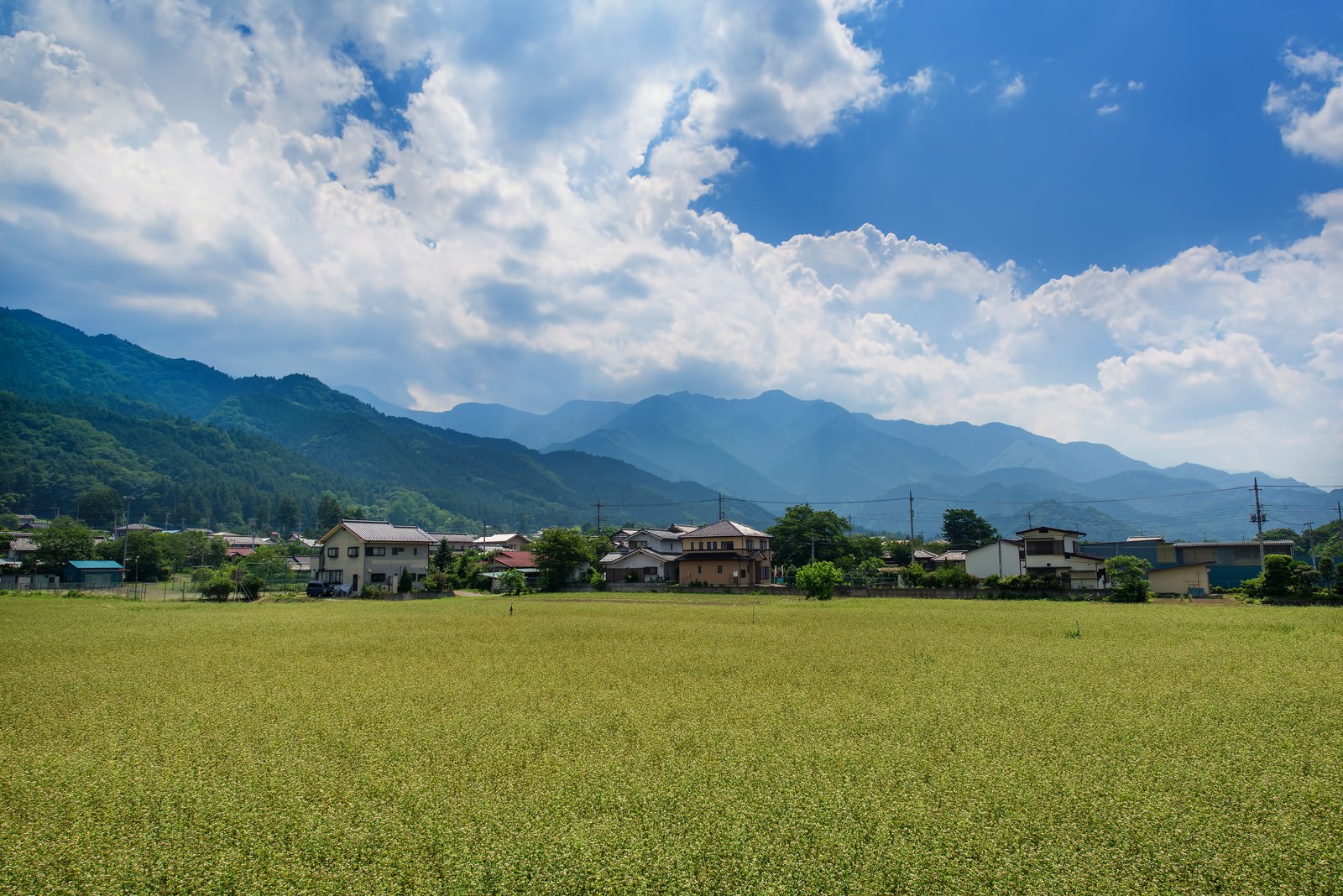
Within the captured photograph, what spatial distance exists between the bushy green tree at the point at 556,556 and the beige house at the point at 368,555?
9.45m

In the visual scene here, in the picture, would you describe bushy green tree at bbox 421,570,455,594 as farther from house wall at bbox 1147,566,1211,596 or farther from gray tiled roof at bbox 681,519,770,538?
house wall at bbox 1147,566,1211,596

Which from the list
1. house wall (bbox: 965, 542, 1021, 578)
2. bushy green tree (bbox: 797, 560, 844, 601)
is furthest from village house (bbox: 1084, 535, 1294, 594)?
bushy green tree (bbox: 797, 560, 844, 601)

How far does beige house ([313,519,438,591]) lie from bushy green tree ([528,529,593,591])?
9453 mm

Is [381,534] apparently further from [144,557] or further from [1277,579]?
[1277,579]

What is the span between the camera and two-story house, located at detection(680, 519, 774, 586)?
4969 centimetres

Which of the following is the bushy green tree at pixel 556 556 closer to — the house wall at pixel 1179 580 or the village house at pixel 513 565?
the village house at pixel 513 565

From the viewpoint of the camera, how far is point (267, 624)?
23.9 metres

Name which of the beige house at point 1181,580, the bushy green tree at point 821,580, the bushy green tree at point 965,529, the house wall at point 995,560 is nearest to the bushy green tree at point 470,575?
the bushy green tree at point 821,580

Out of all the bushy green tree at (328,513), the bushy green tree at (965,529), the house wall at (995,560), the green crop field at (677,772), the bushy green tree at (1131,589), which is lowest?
the green crop field at (677,772)

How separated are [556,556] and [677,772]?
40.4 metres

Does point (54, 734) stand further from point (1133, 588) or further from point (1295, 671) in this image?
point (1133, 588)

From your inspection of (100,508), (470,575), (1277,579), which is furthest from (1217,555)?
(100,508)

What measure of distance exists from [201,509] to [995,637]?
15604cm

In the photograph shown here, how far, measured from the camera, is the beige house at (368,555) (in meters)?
47.6
